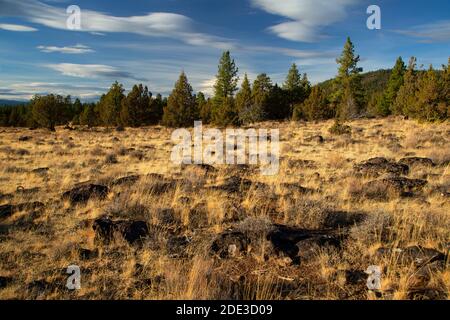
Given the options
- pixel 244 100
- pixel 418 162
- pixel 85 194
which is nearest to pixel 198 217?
pixel 85 194

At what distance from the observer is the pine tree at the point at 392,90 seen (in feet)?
151

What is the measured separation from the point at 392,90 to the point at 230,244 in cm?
4814

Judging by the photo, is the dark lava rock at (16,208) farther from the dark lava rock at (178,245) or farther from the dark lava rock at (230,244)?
the dark lava rock at (230,244)

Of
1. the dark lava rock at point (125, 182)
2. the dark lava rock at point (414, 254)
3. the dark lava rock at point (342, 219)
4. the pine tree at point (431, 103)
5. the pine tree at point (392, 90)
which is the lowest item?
the dark lava rock at point (414, 254)

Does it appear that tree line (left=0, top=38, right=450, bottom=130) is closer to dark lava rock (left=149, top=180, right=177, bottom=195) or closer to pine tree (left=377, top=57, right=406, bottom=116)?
pine tree (left=377, top=57, right=406, bottom=116)

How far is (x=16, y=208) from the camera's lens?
291 inches

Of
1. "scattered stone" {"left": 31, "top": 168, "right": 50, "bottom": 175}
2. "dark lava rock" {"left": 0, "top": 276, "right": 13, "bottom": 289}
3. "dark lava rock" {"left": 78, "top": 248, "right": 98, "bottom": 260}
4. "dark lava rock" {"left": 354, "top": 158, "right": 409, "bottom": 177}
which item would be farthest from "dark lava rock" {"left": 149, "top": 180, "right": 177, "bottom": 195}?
"dark lava rock" {"left": 354, "top": 158, "right": 409, "bottom": 177}

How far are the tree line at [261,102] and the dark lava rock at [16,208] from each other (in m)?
28.1

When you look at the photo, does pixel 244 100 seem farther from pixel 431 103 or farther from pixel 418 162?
pixel 418 162

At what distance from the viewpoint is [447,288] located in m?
4.00
